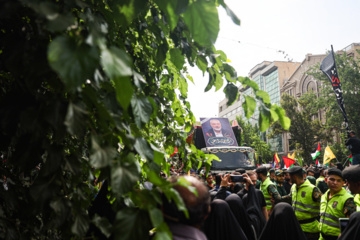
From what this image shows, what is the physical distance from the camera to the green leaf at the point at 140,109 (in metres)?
1.37

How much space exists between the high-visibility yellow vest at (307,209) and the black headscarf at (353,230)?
96.0 inches

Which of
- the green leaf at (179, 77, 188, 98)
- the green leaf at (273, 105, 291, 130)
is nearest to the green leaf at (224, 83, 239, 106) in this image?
the green leaf at (273, 105, 291, 130)

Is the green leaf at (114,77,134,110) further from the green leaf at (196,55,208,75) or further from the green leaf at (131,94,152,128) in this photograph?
the green leaf at (196,55,208,75)

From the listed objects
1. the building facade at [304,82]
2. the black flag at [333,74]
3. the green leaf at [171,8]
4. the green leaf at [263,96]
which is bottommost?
the green leaf at [263,96]

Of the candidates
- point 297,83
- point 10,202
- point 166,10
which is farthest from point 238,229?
point 297,83

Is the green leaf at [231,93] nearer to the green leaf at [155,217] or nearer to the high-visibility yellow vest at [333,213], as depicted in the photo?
the green leaf at [155,217]

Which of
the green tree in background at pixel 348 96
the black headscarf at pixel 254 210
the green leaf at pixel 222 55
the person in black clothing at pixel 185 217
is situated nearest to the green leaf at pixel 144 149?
the person in black clothing at pixel 185 217

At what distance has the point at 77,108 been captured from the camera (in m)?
1.10

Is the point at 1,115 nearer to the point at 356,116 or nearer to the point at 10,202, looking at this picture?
the point at 10,202

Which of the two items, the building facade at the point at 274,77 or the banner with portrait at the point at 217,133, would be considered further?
the building facade at the point at 274,77

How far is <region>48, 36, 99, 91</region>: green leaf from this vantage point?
2.97 feet

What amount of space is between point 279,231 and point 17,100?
335 centimetres

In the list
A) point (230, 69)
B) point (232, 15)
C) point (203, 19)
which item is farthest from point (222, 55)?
point (203, 19)

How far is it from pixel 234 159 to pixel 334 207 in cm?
1088
